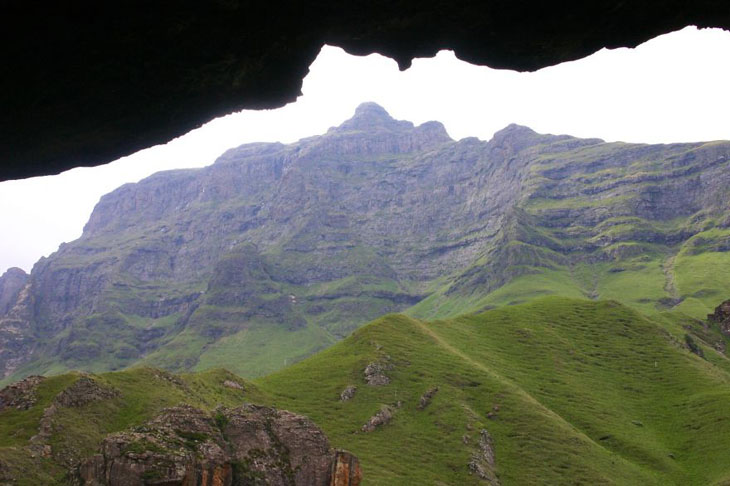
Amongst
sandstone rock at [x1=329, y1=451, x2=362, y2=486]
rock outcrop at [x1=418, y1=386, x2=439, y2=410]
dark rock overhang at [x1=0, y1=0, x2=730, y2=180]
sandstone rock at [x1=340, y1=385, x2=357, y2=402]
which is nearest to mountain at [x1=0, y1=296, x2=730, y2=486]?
rock outcrop at [x1=418, y1=386, x2=439, y2=410]

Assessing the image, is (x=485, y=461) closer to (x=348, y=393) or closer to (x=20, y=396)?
(x=348, y=393)

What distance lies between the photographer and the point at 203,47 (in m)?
14.9

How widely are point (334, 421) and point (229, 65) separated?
11225 centimetres

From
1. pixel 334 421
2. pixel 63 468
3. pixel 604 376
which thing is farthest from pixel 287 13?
pixel 604 376

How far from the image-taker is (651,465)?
108 m

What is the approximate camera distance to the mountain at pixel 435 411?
63000mm

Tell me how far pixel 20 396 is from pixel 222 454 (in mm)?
40538

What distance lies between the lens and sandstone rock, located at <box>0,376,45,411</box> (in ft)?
254

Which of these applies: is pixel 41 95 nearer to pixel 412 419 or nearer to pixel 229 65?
pixel 229 65

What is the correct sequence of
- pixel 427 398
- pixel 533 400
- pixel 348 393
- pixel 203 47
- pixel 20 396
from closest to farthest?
pixel 203 47 → pixel 20 396 → pixel 427 398 → pixel 533 400 → pixel 348 393

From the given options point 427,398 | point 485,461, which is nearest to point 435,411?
point 427,398

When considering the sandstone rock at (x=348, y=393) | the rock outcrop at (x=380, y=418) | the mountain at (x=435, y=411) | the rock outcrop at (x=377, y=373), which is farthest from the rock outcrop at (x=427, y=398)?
the sandstone rock at (x=348, y=393)

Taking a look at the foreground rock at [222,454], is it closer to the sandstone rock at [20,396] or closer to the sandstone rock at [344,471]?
the sandstone rock at [344,471]

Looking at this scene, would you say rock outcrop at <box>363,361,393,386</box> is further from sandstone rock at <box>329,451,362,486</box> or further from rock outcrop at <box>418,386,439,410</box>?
sandstone rock at <box>329,451,362,486</box>
